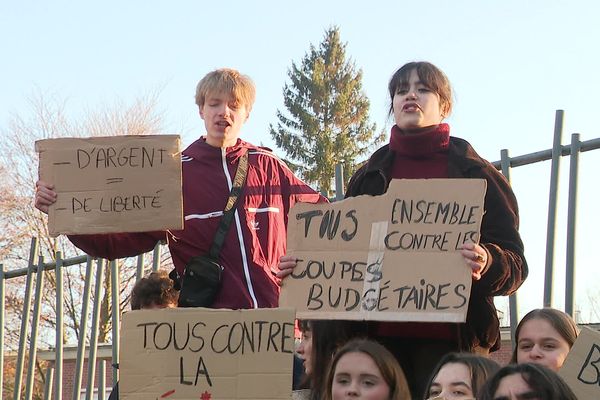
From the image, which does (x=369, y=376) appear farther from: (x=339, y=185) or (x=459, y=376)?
(x=339, y=185)

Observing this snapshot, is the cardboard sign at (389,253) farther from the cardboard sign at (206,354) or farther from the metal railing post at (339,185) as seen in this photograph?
the metal railing post at (339,185)

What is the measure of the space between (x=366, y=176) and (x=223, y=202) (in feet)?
2.13

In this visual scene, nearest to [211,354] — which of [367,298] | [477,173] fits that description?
[367,298]

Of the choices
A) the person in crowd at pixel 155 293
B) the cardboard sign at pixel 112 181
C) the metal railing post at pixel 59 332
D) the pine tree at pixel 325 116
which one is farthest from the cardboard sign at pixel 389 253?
the pine tree at pixel 325 116

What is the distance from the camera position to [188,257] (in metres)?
4.88

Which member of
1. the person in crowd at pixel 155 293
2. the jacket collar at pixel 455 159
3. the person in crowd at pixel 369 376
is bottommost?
the person in crowd at pixel 369 376

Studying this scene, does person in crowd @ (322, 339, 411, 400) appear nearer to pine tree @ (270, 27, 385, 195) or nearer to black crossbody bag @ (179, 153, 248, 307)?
black crossbody bag @ (179, 153, 248, 307)

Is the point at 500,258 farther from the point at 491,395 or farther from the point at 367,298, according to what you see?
the point at 491,395

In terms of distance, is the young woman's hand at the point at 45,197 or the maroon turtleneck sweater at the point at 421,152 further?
the young woman's hand at the point at 45,197

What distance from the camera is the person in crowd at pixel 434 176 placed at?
Result: 432 cm

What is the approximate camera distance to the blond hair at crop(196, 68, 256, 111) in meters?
4.79

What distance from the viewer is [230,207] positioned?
481 centimetres

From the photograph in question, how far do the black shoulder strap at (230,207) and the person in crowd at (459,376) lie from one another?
1.14m

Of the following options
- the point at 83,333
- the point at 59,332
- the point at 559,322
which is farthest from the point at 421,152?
the point at 59,332
